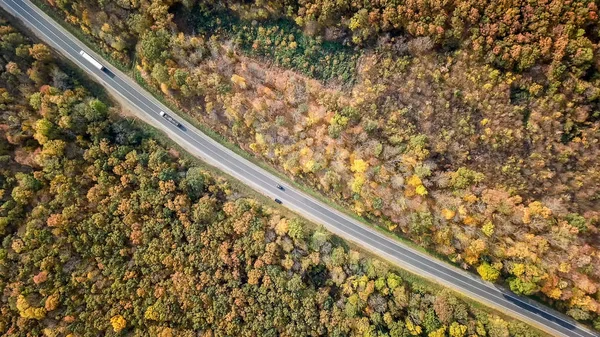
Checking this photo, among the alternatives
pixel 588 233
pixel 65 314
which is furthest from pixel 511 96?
pixel 65 314

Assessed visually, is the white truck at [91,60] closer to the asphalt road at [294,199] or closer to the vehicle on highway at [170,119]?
the asphalt road at [294,199]

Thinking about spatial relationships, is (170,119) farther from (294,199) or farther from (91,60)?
(294,199)

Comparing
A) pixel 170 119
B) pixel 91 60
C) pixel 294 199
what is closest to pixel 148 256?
pixel 170 119

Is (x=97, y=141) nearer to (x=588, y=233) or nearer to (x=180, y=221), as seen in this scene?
(x=180, y=221)

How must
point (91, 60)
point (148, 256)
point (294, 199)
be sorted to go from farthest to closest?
point (91, 60) → point (294, 199) → point (148, 256)

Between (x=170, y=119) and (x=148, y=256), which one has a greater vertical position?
(x=170, y=119)

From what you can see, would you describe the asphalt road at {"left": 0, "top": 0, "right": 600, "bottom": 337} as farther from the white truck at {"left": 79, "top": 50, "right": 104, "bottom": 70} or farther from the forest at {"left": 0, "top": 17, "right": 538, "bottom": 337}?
the forest at {"left": 0, "top": 17, "right": 538, "bottom": 337}
